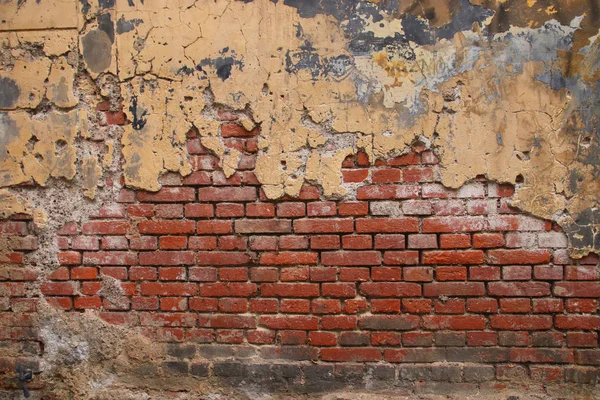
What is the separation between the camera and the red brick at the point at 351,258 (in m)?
2.30

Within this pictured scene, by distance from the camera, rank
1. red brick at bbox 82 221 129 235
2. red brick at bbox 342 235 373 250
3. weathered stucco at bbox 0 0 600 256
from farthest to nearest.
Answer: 1. red brick at bbox 82 221 129 235
2. red brick at bbox 342 235 373 250
3. weathered stucco at bbox 0 0 600 256

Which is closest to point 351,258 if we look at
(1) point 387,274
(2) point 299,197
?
(1) point 387,274

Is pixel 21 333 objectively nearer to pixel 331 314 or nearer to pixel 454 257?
pixel 331 314

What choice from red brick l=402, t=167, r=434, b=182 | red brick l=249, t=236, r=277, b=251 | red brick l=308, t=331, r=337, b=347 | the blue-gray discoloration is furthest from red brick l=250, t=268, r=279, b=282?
the blue-gray discoloration

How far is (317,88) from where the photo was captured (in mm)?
2287

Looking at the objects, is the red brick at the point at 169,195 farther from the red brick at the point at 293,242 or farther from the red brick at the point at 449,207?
the red brick at the point at 449,207

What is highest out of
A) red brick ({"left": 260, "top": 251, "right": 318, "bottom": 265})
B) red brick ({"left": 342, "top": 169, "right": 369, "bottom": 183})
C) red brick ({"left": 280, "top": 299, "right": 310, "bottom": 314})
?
red brick ({"left": 342, "top": 169, "right": 369, "bottom": 183})

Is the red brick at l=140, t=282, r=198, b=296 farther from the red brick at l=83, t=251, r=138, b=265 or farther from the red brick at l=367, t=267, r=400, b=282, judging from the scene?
the red brick at l=367, t=267, r=400, b=282

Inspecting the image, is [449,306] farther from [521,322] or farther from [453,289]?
[521,322]

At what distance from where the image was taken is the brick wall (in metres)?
2.23

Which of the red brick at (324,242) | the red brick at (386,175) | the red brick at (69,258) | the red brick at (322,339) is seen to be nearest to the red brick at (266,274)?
the red brick at (324,242)

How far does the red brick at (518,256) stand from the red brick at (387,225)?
0.39 meters

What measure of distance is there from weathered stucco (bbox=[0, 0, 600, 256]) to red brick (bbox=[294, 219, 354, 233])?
14 centimetres

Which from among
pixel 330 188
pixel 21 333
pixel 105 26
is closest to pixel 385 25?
pixel 330 188
